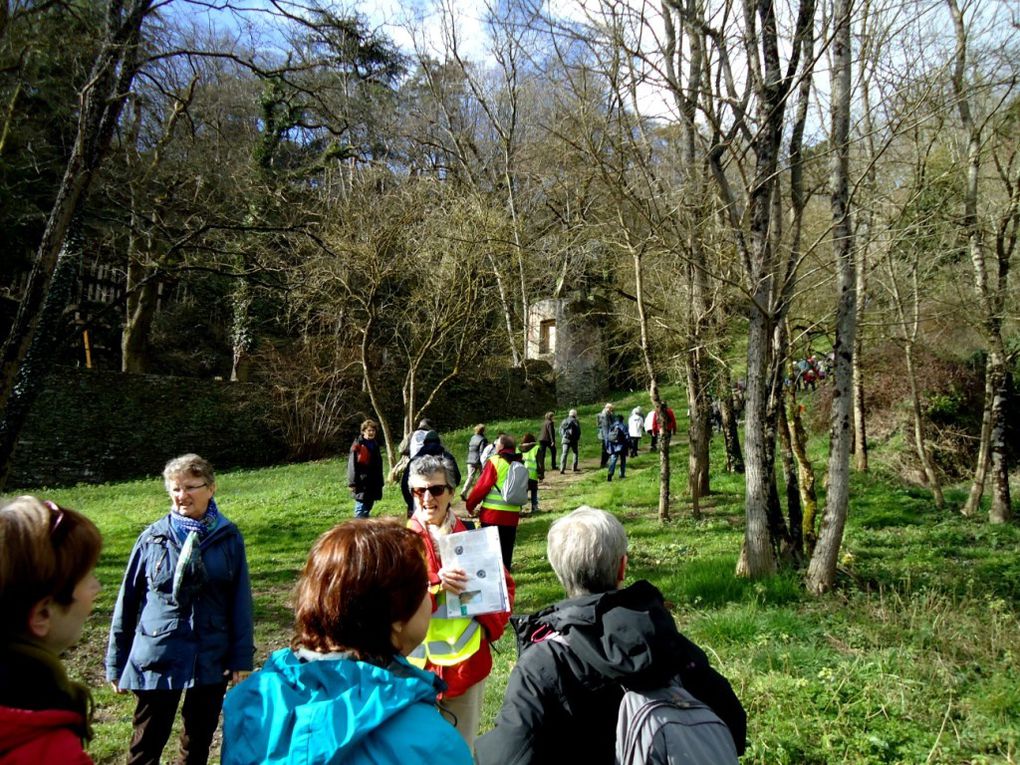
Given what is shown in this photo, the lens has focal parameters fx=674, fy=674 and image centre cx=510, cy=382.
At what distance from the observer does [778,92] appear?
23.7 ft

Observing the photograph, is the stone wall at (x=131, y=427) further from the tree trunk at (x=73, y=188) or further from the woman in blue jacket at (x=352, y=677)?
the woman in blue jacket at (x=352, y=677)

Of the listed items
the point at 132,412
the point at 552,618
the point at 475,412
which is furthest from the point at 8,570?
the point at 475,412

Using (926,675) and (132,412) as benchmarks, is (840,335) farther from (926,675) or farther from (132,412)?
(132,412)

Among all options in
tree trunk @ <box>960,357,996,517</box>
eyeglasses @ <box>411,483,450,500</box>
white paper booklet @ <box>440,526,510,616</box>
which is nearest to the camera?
white paper booklet @ <box>440,526,510,616</box>

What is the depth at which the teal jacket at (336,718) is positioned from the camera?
1.39 metres

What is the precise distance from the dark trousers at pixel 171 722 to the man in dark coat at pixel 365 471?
20.2ft

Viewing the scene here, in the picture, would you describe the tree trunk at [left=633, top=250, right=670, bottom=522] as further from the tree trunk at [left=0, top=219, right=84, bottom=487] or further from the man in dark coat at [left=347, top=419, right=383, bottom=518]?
the tree trunk at [left=0, top=219, right=84, bottom=487]

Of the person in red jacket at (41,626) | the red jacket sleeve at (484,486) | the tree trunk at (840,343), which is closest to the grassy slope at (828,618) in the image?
the tree trunk at (840,343)

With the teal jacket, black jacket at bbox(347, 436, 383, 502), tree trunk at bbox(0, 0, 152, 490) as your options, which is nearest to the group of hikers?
the teal jacket

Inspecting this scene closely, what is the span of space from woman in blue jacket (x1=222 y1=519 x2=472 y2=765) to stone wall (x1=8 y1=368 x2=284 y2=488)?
20.1 meters

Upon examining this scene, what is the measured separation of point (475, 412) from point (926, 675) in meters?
22.5

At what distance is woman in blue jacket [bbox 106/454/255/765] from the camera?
3.13 metres

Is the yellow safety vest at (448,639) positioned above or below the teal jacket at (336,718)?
below

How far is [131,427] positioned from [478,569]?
20.2 metres
